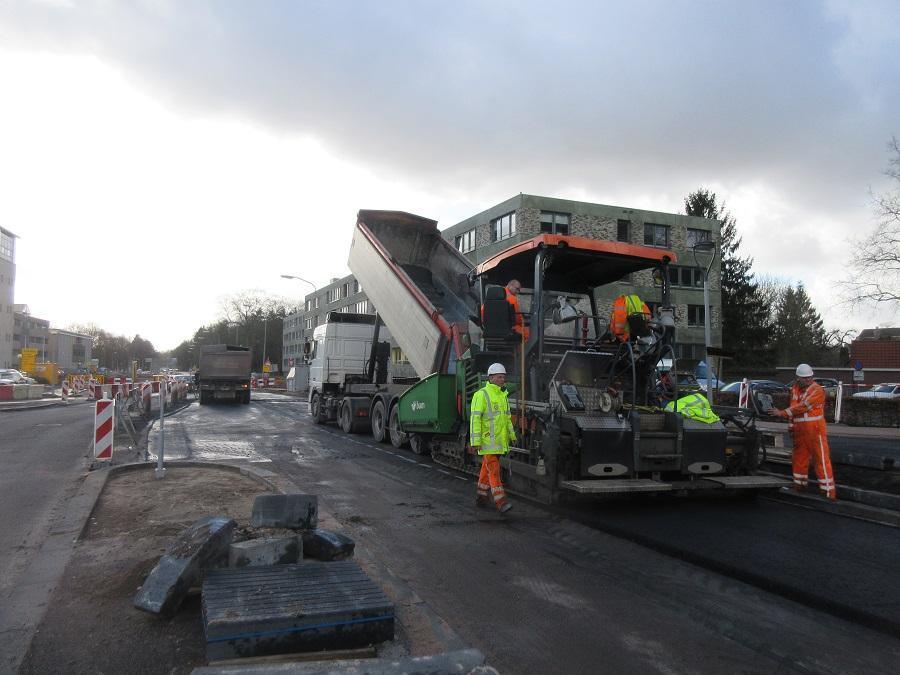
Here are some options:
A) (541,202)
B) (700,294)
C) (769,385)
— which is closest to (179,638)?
(769,385)

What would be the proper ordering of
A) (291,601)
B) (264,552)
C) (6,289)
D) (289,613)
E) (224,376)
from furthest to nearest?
(6,289) → (224,376) → (264,552) → (291,601) → (289,613)

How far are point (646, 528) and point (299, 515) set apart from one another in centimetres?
344

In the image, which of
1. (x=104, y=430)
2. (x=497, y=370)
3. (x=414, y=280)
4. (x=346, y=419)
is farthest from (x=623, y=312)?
(x=346, y=419)

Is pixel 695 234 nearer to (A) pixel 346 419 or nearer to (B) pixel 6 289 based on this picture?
(A) pixel 346 419

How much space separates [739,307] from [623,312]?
47.0 metres

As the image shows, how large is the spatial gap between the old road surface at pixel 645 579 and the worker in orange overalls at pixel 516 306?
209 cm

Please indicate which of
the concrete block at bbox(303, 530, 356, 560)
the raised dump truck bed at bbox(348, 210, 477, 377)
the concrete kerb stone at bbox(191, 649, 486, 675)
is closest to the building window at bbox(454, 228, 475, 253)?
the raised dump truck bed at bbox(348, 210, 477, 377)

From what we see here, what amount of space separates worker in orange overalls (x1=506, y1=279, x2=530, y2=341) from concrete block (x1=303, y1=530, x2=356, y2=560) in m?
3.85

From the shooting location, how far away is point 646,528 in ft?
20.3

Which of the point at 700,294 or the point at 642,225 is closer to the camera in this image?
the point at 642,225

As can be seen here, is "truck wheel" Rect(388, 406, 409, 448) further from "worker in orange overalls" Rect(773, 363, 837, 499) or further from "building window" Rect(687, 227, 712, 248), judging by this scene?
Answer: "building window" Rect(687, 227, 712, 248)

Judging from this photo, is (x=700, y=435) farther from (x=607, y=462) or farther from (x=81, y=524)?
(x=81, y=524)

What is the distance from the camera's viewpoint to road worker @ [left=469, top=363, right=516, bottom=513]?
6.86 metres

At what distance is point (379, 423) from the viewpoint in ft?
44.9
